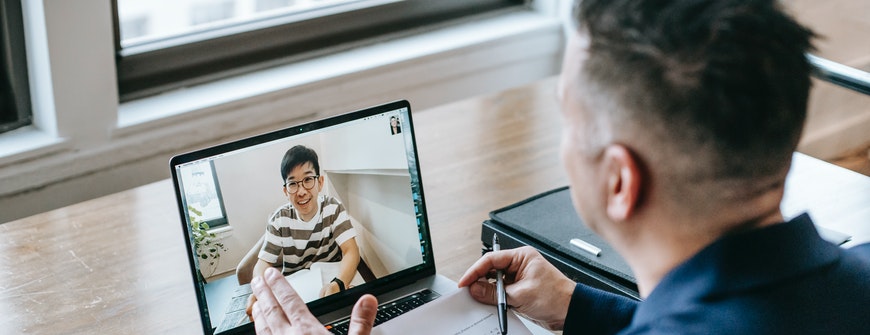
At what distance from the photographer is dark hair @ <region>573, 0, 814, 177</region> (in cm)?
68

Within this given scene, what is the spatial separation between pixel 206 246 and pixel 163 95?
3.70 ft

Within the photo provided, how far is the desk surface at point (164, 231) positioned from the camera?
4.07 ft

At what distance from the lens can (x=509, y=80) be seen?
2658mm

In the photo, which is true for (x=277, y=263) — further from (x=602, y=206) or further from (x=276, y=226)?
(x=602, y=206)

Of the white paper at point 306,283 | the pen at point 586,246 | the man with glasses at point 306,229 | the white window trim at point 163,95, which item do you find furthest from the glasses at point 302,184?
the white window trim at point 163,95

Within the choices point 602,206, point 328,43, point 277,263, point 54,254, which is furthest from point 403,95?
point 602,206

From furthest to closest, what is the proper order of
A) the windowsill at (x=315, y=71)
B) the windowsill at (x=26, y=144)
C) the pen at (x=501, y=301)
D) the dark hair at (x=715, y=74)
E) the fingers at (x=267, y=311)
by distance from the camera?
the windowsill at (x=315, y=71) < the windowsill at (x=26, y=144) < the pen at (x=501, y=301) < the fingers at (x=267, y=311) < the dark hair at (x=715, y=74)

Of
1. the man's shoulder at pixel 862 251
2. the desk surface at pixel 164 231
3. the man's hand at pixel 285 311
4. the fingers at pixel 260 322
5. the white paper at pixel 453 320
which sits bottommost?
the desk surface at pixel 164 231

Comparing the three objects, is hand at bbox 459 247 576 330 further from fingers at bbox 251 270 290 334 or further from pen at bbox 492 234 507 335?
fingers at bbox 251 270 290 334

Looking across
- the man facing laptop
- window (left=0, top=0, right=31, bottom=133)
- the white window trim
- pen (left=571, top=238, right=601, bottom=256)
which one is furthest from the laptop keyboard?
window (left=0, top=0, right=31, bottom=133)

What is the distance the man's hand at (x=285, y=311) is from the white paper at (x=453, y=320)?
0.30ft

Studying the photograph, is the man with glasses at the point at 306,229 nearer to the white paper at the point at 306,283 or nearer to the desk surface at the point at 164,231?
the white paper at the point at 306,283

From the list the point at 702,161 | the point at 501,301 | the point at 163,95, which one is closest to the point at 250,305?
the point at 501,301

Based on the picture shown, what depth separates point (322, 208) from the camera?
3.73 feet
